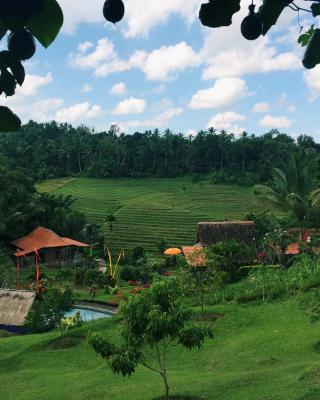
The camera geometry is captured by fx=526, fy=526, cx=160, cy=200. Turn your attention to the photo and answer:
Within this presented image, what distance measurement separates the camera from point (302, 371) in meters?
6.88

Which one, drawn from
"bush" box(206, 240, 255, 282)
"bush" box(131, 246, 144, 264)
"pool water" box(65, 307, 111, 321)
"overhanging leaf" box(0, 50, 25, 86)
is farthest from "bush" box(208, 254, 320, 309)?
"bush" box(131, 246, 144, 264)

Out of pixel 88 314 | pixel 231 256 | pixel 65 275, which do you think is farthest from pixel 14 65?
pixel 65 275

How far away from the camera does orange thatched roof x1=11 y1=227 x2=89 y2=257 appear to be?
969 inches

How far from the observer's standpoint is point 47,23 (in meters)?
0.74

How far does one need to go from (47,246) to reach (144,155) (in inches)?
1006

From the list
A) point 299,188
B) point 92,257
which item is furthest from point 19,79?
point 92,257

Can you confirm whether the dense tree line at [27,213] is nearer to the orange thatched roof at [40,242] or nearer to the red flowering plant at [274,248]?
the orange thatched roof at [40,242]

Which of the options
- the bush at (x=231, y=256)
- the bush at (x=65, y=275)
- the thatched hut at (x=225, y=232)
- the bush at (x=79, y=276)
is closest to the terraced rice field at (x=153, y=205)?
the bush at (x=65, y=275)

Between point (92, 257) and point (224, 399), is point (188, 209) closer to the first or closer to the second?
point (92, 257)

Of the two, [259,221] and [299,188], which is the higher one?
[299,188]

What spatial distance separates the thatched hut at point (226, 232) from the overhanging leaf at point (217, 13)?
62.8 feet

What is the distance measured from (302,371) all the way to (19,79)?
6.82m

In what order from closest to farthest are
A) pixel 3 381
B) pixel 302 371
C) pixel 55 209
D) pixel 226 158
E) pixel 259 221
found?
pixel 302 371 < pixel 3 381 < pixel 259 221 < pixel 55 209 < pixel 226 158

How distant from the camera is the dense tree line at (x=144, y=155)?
46062 mm
